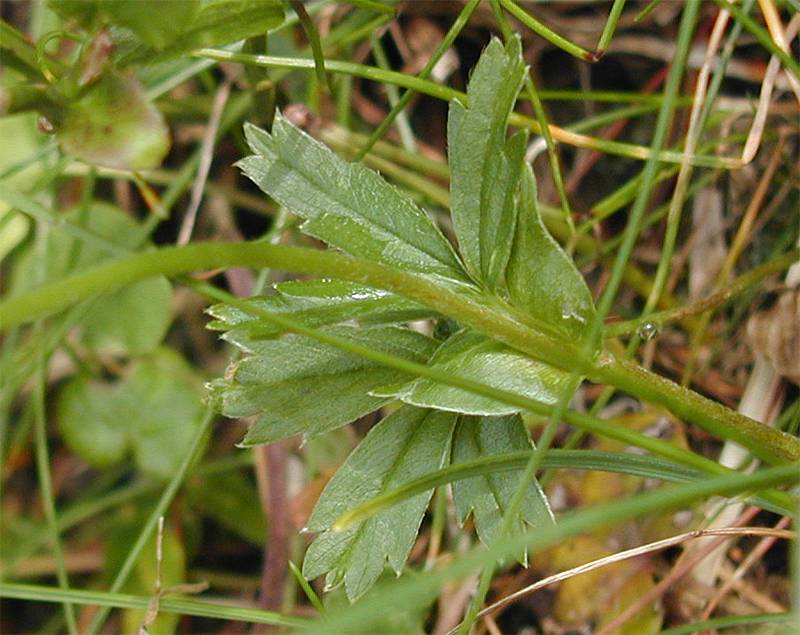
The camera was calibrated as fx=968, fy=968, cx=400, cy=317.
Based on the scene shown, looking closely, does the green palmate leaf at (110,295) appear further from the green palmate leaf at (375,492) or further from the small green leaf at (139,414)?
the green palmate leaf at (375,492)

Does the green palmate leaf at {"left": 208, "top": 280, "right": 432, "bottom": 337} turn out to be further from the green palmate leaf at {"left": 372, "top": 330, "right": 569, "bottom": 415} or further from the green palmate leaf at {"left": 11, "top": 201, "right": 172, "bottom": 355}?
the green palmate leaf at {"left": 11, "top": 201, "right": 172, "bottom": 355}

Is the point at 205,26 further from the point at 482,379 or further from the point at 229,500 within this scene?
the point at 229,500

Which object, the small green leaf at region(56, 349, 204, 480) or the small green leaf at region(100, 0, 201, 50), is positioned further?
the small green leaf at region(56, 349, 204, 480)

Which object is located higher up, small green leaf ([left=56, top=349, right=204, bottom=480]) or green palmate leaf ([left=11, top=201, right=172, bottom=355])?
green palmate leaf ([left=11, top=201, right=172, bottom=355])

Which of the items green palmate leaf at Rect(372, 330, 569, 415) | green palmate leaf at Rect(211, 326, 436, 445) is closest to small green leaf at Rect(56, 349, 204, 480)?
green palmate leaf at Rect(211, 326, 436, 445)

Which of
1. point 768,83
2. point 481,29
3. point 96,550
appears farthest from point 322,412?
point 96,550

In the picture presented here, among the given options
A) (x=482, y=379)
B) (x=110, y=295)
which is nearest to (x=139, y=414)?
(x=110, y=295)

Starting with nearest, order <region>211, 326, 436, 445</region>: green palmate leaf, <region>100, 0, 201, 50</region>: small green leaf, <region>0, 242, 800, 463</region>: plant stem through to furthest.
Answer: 1. <region>0, 242, 800, 463</region>: plant stem
2. <region>100, 0, 201, 50</region>: small green leaf
3. <region>211, 326, 436, 445</region>: green palmate leaf
